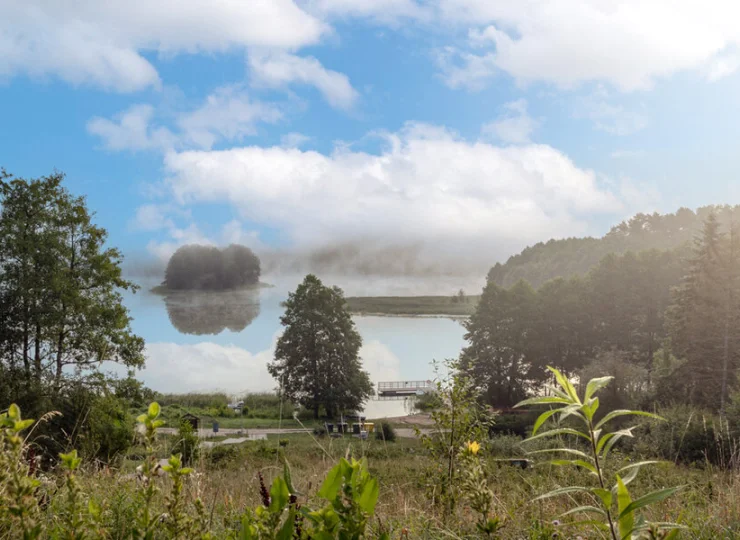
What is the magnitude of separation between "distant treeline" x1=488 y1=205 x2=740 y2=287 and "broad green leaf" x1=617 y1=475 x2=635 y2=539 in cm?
7199

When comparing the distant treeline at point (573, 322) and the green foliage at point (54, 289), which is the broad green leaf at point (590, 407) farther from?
the distant treeline at point (573, 322)

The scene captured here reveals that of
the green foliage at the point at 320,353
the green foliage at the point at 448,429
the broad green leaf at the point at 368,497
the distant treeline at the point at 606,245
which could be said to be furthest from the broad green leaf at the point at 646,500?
the distant treeline at the point at 606,245

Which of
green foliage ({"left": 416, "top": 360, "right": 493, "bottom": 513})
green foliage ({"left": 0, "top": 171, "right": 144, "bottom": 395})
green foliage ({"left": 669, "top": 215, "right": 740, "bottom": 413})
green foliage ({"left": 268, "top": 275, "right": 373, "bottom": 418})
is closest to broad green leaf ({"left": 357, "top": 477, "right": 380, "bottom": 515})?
green foliage ({"left": 416, "top": 360, "right": 493, "bottom": 513})

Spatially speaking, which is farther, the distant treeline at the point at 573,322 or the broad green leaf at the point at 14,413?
the distant treeline at the point at 573,322

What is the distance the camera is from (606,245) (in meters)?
85.1

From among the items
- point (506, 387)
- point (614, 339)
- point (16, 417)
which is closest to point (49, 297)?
point (16, 417)

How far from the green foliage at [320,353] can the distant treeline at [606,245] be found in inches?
1400

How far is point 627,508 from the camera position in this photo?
4.04ft

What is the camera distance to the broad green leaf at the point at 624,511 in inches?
48.1

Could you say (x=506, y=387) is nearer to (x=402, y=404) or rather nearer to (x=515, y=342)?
(x=515, y=342)

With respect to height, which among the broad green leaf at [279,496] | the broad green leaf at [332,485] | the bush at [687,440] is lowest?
the bush at [687,440]

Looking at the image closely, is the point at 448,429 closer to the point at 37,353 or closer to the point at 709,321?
the point at 37,353

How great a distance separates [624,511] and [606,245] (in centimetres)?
9076

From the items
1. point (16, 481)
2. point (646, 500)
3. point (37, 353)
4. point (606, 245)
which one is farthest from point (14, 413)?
point (606, 245)
